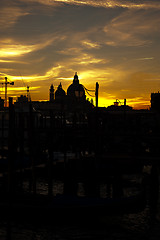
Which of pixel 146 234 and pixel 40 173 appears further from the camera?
pixel 40 173

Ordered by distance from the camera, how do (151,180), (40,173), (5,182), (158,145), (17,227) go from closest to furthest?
(17,227)
(5,182)
(151,180)
(40,173)
(158,145)

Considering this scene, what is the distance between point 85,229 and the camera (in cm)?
1493

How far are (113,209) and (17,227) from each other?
355 cm

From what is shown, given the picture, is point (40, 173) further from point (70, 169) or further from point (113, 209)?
point (113, 209)

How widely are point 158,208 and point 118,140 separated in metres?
11.2

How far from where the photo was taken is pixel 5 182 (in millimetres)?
17969

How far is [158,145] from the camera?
90.6ft

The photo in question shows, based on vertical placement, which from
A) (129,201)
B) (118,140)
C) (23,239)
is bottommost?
(23,239)

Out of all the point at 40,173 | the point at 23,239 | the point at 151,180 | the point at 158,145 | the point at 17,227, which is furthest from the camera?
the point at 158,145

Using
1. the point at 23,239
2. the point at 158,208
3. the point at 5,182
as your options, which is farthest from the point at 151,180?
the point at 23,239

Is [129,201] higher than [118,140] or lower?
lower

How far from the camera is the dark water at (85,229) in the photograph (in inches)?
559

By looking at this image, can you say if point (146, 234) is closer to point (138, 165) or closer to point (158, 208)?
point (158, 208)

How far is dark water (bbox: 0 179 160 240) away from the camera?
46.5 feet
